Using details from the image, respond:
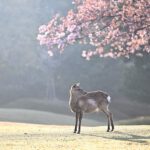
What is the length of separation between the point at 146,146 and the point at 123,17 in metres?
4.13

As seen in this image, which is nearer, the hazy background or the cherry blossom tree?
the cherry blossom tree

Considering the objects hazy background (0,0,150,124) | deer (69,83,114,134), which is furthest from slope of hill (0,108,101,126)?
deer (69,83,114,134)

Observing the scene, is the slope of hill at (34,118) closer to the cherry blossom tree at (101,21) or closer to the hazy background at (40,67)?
the hazy background at (40,67)

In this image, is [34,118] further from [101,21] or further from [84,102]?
[101,21]

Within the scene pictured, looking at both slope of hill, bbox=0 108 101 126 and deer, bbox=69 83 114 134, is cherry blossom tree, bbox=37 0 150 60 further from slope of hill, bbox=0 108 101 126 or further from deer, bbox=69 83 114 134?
slope of hill, bbox=0 108 101 126

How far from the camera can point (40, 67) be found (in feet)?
199

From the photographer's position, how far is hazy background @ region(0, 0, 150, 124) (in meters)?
58.0

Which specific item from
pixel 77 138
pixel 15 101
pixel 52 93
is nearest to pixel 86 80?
pixel 52 93

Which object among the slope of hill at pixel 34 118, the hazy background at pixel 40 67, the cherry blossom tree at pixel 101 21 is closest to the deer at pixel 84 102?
the cherry blossom tree at pixel 101 21

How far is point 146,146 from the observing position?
1612 centimetres

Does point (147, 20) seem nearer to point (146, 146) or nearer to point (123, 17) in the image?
point (123, 17)

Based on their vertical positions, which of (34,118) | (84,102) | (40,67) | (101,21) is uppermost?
(40,67)

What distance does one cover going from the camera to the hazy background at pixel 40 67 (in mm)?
58031

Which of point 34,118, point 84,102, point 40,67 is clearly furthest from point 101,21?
point 40,67
